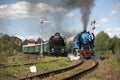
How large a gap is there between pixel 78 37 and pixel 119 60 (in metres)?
4.91

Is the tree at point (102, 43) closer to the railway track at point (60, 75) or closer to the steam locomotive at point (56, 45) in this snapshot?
the steam locomotive at point (56, 45)

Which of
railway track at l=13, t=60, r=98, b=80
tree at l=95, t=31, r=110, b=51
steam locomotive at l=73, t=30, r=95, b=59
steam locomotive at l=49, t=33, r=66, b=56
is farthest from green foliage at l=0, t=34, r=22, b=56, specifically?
tree at l=95, t=31, r=110, b=51

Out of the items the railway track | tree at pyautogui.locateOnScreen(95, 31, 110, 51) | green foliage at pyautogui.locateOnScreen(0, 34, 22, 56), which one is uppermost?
tree at pyautogui.locateOnScreen(95, 31, 110, 51)

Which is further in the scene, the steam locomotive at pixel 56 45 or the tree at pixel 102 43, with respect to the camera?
the tree at pixel 102 43

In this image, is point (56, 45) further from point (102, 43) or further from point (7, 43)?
point (102, 43)

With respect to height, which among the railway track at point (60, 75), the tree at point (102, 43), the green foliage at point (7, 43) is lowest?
the railway track at point (60, 75)

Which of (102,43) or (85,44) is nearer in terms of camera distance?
(85,44)

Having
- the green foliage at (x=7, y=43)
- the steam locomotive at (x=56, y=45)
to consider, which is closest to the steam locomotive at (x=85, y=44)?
the steam locomotive at (x=56, y=45)

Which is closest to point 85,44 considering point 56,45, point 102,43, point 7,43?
point 56,45

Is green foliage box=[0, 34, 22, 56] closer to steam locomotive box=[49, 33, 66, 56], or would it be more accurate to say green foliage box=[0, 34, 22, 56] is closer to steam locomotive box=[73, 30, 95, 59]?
steam locomotive box=[49, 33, 66, 56]

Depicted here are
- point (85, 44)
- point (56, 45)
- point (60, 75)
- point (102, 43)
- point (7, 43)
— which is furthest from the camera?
point (102, 43)

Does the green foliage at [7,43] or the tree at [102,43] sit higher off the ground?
the tree at [102,43]

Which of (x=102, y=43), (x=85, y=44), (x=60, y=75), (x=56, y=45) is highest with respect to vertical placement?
(x=102, y=43)

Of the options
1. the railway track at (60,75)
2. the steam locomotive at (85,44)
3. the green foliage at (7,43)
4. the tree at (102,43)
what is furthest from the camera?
the tree at (102,43)
